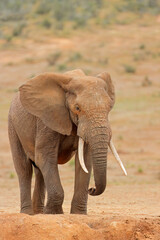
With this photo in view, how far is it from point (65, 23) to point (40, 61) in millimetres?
9035

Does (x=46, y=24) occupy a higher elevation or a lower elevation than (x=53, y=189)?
lower

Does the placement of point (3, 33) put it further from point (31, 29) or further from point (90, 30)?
point (90, 30)

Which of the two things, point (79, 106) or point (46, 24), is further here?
point (46, 24)

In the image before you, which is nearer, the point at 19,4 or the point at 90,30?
the point at 90,30

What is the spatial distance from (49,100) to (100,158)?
1.18m

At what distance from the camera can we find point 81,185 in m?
7.61

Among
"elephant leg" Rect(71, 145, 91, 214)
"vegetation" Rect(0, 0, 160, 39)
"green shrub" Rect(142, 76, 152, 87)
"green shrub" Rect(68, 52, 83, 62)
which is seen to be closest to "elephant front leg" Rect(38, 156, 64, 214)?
"elephant leg" Rect(71, 145, 91, 214)

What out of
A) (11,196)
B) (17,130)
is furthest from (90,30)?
(17,130)

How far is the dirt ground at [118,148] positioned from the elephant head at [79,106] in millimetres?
668

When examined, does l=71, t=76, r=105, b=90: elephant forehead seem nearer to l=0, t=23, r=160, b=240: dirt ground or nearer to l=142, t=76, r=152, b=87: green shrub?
l=0, t=23, r=160, b=240: dirt ground

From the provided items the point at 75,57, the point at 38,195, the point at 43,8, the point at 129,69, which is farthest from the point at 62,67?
the point at 38,195

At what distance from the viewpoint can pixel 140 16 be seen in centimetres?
3766

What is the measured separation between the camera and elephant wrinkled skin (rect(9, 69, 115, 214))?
6844mm

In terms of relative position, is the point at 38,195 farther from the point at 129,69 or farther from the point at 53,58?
the point at 53,58
